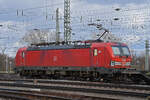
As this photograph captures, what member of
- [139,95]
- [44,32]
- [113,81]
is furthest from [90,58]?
[44,32]

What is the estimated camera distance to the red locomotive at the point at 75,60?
22609mm

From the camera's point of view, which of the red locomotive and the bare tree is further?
the bare tree

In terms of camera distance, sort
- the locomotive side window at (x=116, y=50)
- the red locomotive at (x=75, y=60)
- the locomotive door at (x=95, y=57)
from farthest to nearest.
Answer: the locomotive door at (x=95, y=57), the locomotive side window at (x=116, y=50), the red locomotive at (x=75, y=60)

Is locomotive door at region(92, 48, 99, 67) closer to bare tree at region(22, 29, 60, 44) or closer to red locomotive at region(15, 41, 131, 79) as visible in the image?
red locomotive at region(15, 41, 131, 79)

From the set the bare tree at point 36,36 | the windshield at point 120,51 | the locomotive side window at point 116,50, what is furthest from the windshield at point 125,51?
the bare tree at point 36,36

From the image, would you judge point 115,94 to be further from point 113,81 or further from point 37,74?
point 37,74

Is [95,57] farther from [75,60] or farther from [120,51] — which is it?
[75,60]

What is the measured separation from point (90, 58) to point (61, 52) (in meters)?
3.73

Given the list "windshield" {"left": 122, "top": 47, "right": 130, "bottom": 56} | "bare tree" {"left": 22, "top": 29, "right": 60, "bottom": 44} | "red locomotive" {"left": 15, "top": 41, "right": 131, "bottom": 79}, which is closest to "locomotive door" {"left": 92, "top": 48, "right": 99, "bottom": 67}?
"red locomotive" {"left": 15, "top": 41, "right": 131, "bottom": 79}

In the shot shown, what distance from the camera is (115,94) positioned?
585 inches

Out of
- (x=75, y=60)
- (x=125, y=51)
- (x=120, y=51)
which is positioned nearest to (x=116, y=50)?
(x=120, y=51)

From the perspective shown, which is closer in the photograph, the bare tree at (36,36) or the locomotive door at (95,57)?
the locomotive door at (95,57)

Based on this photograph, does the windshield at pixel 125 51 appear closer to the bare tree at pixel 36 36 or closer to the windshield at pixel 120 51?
the windshield at pixel 120 51

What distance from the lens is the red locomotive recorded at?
74.2ft
